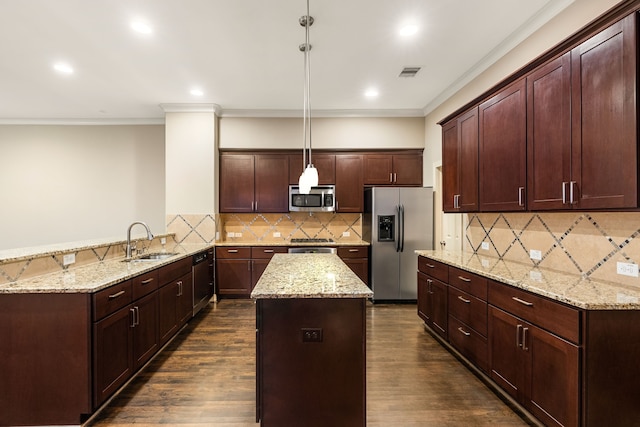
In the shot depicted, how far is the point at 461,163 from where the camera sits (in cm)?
306

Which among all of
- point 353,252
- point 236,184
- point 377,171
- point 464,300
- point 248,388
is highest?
point 377,171

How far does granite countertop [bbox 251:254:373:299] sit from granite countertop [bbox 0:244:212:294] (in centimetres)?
109

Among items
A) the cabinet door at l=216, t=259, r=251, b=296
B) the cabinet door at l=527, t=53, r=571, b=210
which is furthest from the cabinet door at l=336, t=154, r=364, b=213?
the cabinet door at l=527, t=53, r=571, b=210

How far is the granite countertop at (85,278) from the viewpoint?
183 centimetres

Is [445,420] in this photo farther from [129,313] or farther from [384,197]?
[384,197]

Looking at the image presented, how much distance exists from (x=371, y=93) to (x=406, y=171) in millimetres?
1475

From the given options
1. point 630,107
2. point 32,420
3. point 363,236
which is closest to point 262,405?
point 32,420

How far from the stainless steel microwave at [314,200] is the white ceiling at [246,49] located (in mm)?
1335

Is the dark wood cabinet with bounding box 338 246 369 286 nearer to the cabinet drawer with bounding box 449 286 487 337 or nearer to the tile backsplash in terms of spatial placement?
the tile backsplash

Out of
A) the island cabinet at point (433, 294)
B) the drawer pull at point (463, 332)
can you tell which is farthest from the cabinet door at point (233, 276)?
the drawer pull at point (463, 332)

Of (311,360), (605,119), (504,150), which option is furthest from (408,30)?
(311,360)

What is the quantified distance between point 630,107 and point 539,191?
72cm

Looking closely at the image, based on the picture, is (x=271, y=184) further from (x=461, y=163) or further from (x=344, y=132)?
(x=461, y=163)

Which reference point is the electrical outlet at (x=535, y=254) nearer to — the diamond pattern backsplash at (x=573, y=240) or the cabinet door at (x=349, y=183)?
the diamond pattern backsplash at (x=573, y=240)
